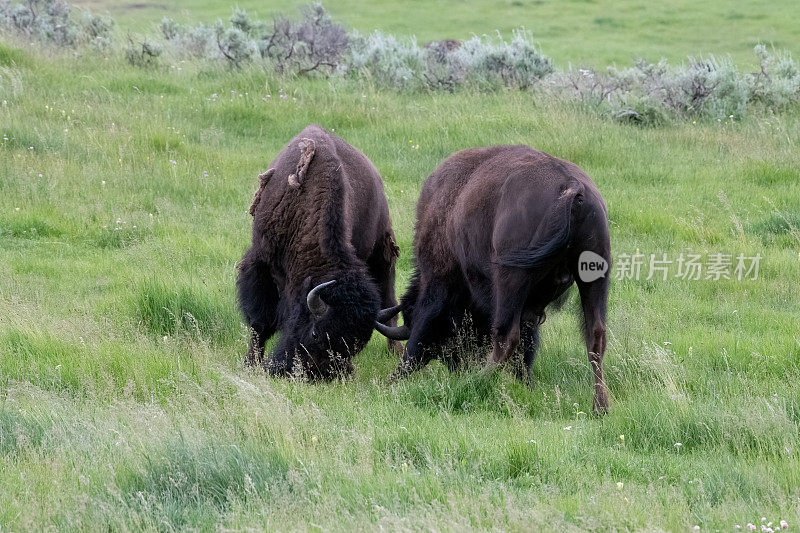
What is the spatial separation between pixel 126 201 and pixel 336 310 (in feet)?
17.0

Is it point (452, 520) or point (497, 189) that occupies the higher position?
point (497, 189)

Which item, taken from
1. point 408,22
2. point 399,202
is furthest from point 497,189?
point 408,22

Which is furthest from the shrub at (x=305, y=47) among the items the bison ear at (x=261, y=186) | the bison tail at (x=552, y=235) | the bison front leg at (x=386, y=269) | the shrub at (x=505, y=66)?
the bison tail at (x=552, y=235)

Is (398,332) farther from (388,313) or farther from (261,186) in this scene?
(261,186)

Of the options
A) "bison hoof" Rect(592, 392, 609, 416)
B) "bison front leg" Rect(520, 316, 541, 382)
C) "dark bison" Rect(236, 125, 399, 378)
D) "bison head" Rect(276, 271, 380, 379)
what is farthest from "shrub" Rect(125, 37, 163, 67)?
"bison hoof" Rect(592, 392, 609, 416)

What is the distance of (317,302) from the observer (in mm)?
6352

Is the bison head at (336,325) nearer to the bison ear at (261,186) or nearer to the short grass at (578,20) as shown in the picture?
the bison ear at (261,186)

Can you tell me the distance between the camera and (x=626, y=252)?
9.38 meters

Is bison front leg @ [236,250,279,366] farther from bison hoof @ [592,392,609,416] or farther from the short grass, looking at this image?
the short grass

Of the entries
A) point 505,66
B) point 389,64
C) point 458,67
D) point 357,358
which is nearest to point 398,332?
point 357,358

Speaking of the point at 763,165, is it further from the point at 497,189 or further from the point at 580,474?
the point at 580,474

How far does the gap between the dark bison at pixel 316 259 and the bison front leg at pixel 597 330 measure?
1461 mm

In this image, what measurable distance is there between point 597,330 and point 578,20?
2977 cm

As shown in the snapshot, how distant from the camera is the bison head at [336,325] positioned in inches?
247
